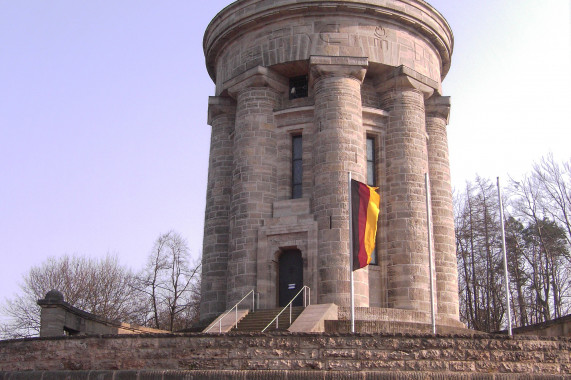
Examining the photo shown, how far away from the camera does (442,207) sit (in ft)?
81.9

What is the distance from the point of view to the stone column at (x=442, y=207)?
24.0 m

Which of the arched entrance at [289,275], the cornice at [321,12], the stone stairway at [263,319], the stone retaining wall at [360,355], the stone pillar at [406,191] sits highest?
the cornice at [321,12]

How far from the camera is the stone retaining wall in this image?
11.9 metres

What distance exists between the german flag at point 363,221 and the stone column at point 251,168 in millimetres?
→ 6573

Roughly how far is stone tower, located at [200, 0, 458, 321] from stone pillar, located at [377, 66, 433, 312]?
4 cm

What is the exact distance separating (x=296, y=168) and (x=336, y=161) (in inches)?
86.7

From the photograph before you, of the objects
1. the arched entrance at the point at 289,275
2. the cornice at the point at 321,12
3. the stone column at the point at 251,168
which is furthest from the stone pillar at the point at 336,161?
the cornice at the point at 321,12

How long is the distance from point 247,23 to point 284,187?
6.15 m

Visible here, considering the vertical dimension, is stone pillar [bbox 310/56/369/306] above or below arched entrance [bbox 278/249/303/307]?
above

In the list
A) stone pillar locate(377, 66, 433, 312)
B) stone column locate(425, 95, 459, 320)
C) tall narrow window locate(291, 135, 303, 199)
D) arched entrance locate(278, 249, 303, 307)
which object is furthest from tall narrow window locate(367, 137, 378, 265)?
arched entrance locate(278, 249, 303, 307)

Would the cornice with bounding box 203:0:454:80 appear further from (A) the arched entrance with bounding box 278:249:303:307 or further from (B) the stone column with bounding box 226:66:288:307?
(A) the arched entrance with bounding box 278:249:303:307

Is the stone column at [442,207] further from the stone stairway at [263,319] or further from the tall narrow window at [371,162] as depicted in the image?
the stone stairway at [263,319]

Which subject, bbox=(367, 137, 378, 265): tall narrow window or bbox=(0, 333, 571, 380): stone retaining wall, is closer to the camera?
bbox=(0, 333, 571, 380): stone retaining wall

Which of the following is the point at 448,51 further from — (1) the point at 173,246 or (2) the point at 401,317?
(1) the point at 173,246
